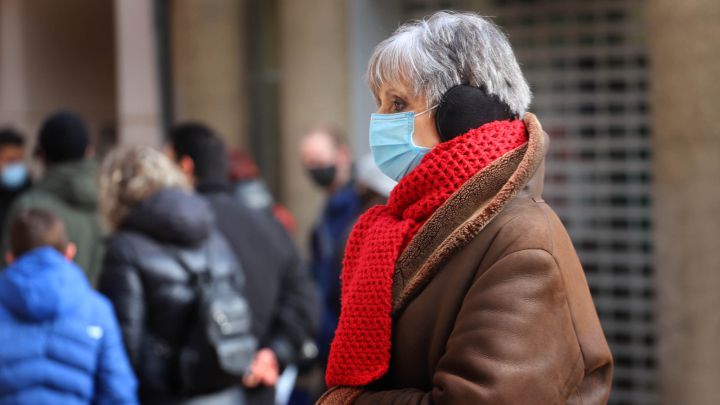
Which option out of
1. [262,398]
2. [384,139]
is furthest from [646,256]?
[384,139]

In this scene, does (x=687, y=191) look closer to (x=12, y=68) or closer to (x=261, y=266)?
(x=261, y=266)

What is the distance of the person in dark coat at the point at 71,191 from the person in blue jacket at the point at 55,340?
167 centimetres

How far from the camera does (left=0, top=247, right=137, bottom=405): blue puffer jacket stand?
3.96 meters

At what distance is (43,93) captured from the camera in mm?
12008

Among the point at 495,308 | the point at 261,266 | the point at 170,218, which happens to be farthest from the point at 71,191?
the point at 495,308

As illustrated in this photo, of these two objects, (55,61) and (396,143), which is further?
(55,61)

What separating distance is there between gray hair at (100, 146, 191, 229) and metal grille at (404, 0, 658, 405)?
3.65m

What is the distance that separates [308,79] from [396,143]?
5898mm

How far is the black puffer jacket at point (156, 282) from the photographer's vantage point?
4266mm

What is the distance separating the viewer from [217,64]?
8.93m

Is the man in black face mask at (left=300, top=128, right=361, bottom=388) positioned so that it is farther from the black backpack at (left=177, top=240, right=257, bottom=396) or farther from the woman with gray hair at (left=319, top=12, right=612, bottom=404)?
the woman with gray hair at (left=319, top=12, right=612, bottom=404)

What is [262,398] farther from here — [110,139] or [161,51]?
[110,139]

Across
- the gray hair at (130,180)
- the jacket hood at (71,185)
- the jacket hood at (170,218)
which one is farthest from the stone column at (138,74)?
the jacket hood at (170,218)

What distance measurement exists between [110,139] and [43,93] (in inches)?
38.4
